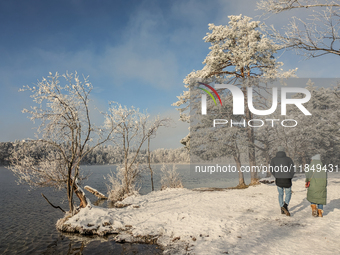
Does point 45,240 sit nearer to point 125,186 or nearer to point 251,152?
point 125,186

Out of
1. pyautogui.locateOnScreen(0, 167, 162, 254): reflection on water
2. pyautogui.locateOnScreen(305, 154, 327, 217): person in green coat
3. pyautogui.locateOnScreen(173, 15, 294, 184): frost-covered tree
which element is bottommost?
pyautogui.locateOnScreen(0, 167, 162, 254): reflection on water

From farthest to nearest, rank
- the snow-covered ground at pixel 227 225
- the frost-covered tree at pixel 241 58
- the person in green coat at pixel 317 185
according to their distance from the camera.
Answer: the frost-covered tree at pixel 241 58, the person in green coat at pixel 317 185, the snow-covered ground at pixel 227 225

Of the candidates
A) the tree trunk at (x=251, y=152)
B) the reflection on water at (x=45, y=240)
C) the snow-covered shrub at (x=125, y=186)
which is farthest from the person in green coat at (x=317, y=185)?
the snow-covered shrub at (x=125, y=186)

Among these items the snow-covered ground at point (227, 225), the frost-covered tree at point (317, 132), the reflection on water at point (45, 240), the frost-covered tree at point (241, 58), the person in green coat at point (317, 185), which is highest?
the frost-covered tree at point (241, 58)

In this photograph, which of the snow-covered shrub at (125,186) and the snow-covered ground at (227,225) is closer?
the snow-covered ground at (227,225)

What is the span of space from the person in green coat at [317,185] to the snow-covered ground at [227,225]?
460 mm

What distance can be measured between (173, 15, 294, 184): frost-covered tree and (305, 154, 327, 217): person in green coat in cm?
785

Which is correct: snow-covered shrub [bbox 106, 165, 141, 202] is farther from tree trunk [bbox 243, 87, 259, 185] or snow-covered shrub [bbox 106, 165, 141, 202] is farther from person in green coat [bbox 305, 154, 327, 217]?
person in green coat [bbox 305, 154, 327, 217]

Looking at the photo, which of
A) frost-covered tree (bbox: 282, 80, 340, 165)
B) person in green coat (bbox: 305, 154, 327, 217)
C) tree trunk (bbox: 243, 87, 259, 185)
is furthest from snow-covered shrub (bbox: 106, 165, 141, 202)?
frost-covered tree (bbox: 282, 80, 340, 165)

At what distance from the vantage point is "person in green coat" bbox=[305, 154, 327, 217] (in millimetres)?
6816

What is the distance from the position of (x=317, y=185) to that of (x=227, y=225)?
320 centimetres

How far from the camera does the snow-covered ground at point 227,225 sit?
214 inches

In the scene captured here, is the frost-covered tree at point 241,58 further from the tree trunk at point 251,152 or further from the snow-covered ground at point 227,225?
the snow-covered ground at point 227,225

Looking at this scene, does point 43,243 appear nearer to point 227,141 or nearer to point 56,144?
point 56,144
